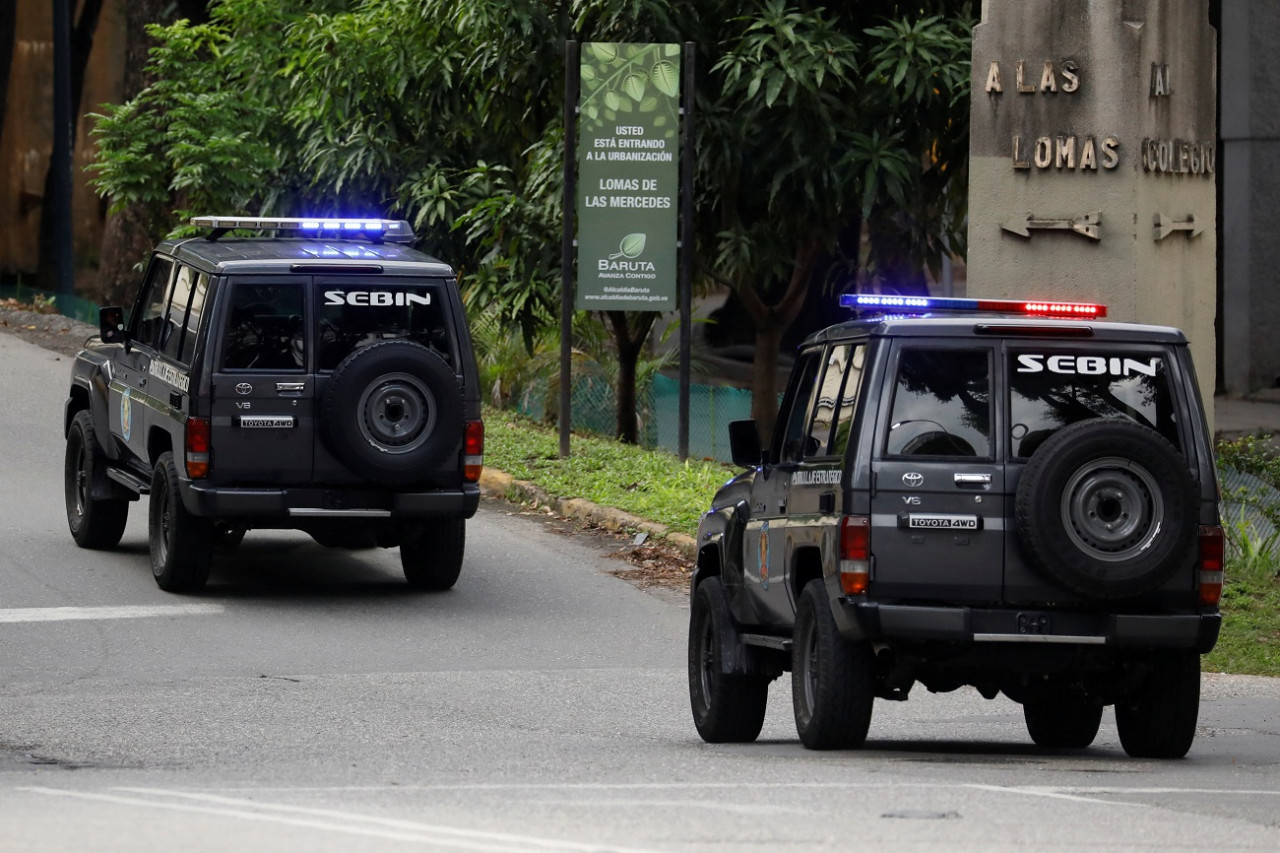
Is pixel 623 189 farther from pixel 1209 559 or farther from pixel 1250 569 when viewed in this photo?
pixel 1209 559

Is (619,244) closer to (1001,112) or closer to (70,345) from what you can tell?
(1001,112)

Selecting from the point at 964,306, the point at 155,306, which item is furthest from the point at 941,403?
the point at 155,306

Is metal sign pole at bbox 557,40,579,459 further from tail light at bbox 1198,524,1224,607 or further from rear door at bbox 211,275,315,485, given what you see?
tail light at bbox 1198,524,1224,607

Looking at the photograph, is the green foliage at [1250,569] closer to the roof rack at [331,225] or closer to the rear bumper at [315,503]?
the rear bumper at [315,503]

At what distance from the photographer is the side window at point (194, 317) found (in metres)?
13.4

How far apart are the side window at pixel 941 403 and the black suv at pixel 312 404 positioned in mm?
5308

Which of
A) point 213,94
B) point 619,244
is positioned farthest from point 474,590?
point 213,94

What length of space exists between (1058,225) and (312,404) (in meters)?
5.57

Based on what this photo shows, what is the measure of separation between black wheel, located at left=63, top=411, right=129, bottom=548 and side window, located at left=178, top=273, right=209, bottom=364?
6.65 ft

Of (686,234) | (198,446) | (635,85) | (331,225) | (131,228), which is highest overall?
(635,85)

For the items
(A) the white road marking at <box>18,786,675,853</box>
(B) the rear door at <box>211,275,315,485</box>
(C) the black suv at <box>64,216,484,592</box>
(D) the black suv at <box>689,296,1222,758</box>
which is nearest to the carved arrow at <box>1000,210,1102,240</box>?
(C) the black suv at <box>64,216,484,592</box>

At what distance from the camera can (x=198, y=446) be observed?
43.2 ft

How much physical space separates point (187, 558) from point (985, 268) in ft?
20.1

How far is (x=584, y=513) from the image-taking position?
17312 mm
